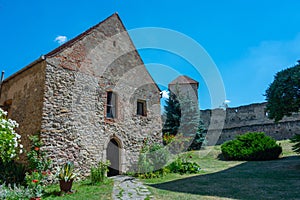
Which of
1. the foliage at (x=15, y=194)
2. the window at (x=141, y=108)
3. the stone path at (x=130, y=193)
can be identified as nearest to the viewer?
the foliage at (x=15, y=194)

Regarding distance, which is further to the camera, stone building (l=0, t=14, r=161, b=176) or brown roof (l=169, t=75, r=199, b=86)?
brown roof (l=169, t=75, r=199, b=86)

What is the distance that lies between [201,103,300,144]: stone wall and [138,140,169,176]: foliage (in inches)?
606

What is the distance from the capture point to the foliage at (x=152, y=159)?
9875 mm

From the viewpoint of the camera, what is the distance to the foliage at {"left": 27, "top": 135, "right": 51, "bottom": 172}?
7.59 metres

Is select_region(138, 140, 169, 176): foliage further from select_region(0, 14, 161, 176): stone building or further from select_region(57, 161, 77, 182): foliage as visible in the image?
select_region(57, 161, 77, 182): foliage

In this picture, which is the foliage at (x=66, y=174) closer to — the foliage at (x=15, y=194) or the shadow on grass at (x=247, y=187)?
the foliage at (x=15, y=194)

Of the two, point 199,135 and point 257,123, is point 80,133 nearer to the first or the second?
point 199,135

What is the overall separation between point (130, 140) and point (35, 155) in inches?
181

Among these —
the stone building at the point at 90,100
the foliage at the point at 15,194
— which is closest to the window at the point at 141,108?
the stone building at the point at 90,100

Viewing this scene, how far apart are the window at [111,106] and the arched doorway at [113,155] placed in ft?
3.96

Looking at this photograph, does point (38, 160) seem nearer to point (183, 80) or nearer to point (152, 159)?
point (152, 159)

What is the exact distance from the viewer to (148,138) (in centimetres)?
1207

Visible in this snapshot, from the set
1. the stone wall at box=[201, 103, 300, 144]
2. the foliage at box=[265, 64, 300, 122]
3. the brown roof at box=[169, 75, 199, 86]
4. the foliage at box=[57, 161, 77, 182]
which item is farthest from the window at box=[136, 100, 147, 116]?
the stone wall at box=[201, 103, 300, 144]

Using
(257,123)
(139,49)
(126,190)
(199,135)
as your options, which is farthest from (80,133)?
(257,123)
